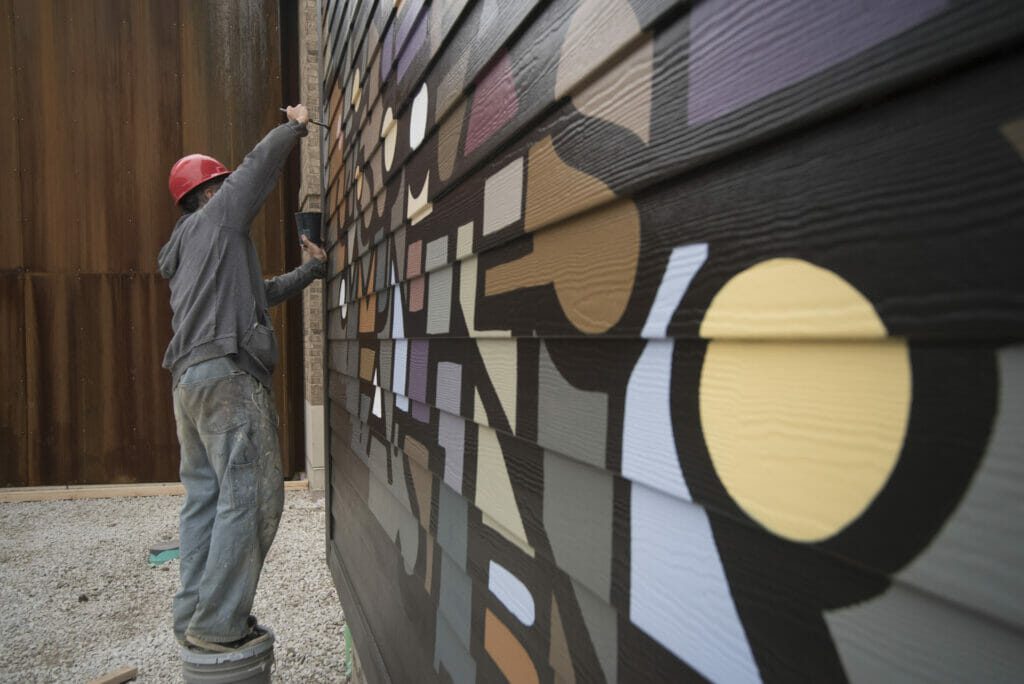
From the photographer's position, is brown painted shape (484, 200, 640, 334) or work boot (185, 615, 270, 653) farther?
work boot (185, 615, 270, 653)

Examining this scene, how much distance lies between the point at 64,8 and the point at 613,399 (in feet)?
24.1

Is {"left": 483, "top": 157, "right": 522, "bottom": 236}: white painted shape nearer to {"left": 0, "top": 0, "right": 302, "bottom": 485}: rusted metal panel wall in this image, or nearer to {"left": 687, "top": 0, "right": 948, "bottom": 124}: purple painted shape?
{"left": 687, "top": 0, "right": 948, "bottom": 124}: purple painted shape

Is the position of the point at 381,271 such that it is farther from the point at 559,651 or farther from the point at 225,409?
the point at 559,651

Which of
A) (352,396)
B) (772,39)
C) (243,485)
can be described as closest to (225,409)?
(243,485)

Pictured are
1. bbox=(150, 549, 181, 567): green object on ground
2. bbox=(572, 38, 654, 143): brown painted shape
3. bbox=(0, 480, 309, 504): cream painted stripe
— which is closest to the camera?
bbox=(572, 38, 654, 143): brown painted shape

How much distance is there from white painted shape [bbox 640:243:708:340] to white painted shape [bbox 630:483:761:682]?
7.0 inches

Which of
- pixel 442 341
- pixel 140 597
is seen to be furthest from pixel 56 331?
pixel 442 341

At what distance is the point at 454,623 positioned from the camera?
142cm

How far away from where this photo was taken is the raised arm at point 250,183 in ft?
9.14

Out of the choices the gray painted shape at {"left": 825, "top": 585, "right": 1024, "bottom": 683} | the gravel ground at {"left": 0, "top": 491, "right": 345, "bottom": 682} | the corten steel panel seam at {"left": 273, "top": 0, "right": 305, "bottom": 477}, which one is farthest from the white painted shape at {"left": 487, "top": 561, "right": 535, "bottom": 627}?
the corten steel panel seam at {"left": 273, "top": 0, "right": 305, "bottom": 477}

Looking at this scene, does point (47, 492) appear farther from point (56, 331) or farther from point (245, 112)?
point (245, 112)

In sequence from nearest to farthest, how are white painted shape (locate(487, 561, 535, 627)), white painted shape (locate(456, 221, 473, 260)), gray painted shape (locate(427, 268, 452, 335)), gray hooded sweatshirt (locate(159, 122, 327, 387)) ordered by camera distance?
white painted shape (locate(487, 561, 535, 627)), white painted shape (locate(456, 221, 473, 260)), gray painted shape (locate(427, 268, 452, 335)), gray hooded sweatshirt (locate(159, 122, 327, 387))

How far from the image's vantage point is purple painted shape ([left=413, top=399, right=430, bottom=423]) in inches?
63.6

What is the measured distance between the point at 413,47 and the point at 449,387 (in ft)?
3.15
